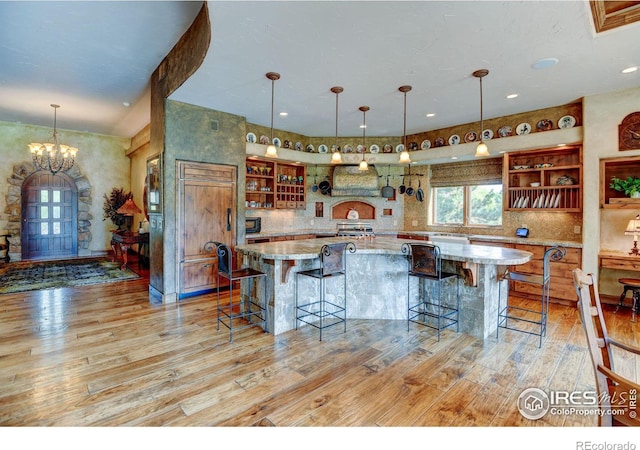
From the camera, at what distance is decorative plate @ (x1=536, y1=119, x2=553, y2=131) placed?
482 cm

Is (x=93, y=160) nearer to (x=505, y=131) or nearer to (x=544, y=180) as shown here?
(x=505, y=131)

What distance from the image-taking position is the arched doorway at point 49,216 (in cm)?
759

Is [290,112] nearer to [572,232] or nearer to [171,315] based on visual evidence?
[171,315]

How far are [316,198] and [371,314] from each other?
3681 millimetres

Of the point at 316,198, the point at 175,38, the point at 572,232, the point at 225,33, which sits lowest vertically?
the point at 572,232

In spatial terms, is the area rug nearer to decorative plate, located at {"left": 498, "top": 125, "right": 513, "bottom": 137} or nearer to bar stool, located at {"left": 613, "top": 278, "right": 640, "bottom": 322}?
decorative plate, located at {"left": 498, "top": 125, "right": 513, "bottom": 137}

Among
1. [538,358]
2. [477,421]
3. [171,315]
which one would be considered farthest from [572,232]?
[171,315]

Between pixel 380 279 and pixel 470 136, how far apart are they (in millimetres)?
3563

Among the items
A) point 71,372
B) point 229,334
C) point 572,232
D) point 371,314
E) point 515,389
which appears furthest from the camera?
point 572,232

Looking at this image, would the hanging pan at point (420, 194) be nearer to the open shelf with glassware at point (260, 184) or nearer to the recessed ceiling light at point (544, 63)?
the open shelf with glassware at point (260, 184)

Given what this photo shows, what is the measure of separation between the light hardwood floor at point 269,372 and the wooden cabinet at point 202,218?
3.15 ft

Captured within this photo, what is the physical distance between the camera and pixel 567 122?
4.65 m

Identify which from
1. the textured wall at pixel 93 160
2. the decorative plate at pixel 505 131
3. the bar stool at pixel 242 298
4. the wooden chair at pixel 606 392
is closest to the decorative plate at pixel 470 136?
the decorative plate at pixel 505 131

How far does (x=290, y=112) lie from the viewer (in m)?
5.13
